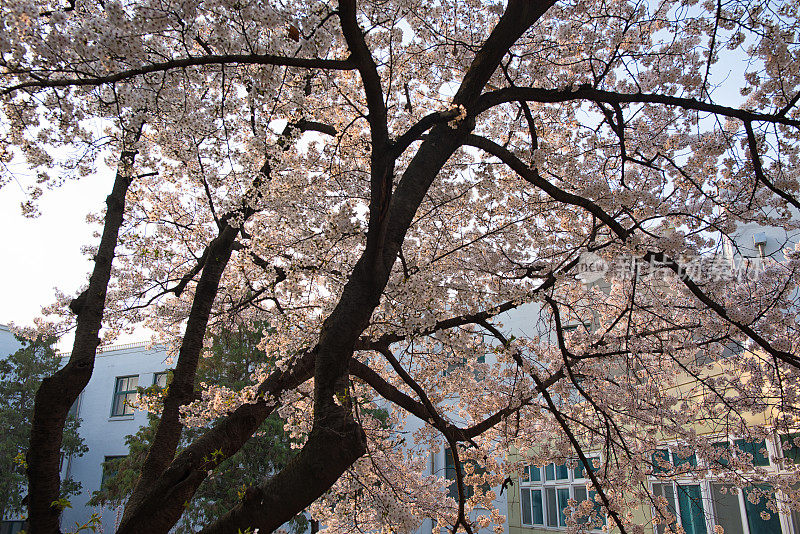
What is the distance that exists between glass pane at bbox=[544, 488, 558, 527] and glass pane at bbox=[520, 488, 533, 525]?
2.56ft

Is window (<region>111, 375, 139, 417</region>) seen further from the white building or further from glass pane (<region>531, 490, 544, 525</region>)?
glass pane (<region>531, 490, 544, 525</region>)

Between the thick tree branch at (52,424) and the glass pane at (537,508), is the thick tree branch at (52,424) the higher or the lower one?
the higher one

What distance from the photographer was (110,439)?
63.7ft

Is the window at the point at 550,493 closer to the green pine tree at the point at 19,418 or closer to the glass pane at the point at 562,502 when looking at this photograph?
the glass pane at the point at 562,502

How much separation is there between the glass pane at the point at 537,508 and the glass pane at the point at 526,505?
0.60 feet

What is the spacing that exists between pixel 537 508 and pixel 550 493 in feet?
2.27

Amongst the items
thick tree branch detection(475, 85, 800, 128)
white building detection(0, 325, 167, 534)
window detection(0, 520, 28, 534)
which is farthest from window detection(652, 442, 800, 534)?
window detection(0, 520, 28, 534)

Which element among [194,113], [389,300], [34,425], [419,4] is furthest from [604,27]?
[34,425]

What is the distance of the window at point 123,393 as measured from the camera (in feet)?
65.1

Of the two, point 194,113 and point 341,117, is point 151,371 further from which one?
point 194,113

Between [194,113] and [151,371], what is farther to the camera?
[151,371]

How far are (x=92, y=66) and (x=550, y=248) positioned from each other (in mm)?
5175

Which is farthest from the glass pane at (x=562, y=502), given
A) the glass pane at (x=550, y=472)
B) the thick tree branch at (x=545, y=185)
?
the thick tree branch at (x=545, y=185)

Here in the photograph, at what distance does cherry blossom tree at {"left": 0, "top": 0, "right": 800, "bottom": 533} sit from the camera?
3.06 metres
